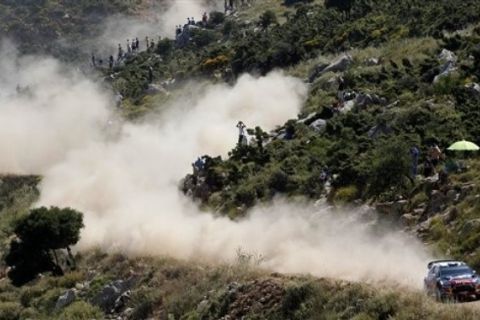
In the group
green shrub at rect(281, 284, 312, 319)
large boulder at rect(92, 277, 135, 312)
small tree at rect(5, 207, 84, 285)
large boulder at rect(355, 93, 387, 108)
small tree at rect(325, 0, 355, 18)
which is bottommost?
green shrub at rect(281, 284, 312, 319)

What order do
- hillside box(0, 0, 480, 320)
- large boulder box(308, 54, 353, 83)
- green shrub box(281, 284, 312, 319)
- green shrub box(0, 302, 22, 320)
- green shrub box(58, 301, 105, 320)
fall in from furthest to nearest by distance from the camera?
large boulder box(308, 54, 353, 83) → green shrub box(0, 302, 22, 320) → green shrub box(58, 301, 105, 320) → hillside box(0, 0, 480, 320) → green shrub box(281, 284, 312, 319)

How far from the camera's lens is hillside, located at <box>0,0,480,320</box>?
33625mm

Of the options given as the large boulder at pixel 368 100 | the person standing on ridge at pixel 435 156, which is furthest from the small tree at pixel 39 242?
the person standing on ridge at pixel 435 156

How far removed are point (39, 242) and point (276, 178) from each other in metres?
16.0

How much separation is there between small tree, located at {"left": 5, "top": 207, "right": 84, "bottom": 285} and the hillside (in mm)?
1502

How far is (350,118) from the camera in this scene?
54969mm

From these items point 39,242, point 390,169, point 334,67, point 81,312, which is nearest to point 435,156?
point 390,169

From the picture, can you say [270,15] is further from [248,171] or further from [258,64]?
[248,171]

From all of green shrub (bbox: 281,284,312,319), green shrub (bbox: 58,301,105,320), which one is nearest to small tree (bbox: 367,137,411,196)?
green shrub (bbox: 281,284,312,319)

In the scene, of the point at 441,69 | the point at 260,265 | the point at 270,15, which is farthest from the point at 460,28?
the point at 270,15

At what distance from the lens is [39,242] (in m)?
50.5

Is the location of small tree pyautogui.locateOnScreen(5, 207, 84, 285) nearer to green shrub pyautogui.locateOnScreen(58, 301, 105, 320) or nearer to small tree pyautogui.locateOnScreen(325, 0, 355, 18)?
green shrub pyautogui.locateOnScreen(58, 301, 105, 320)

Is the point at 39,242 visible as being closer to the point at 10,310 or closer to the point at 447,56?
the point at 10,310

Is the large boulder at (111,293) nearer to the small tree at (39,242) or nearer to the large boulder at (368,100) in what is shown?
the small tree at (39,242)
